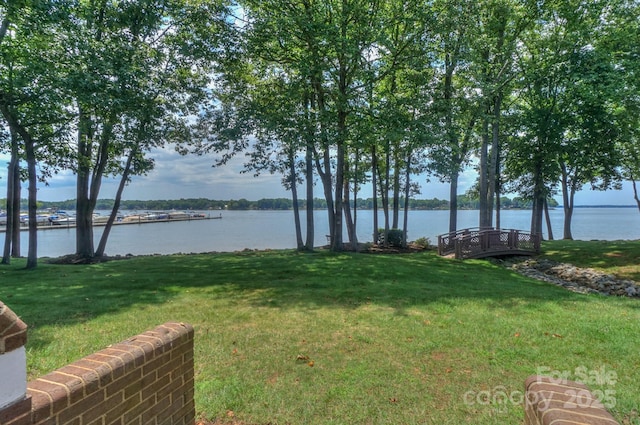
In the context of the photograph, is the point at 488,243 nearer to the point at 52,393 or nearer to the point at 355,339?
the point at 355,339

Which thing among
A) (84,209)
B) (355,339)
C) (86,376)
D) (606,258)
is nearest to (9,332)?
(86,376)

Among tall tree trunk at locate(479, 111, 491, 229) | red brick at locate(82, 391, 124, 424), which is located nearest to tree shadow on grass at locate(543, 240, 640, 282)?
tall tree trunk at locate(479, 111, 491, 229)

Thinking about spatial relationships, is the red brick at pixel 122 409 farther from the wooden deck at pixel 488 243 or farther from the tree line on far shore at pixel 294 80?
the wooden deck at pixel 488 243

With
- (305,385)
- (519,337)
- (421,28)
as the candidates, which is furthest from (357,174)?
(305,385)

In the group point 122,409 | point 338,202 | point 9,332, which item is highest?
point 338,202

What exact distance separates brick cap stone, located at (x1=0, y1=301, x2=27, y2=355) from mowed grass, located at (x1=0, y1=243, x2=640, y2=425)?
66.4 inches

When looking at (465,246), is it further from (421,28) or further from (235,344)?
(235,344)

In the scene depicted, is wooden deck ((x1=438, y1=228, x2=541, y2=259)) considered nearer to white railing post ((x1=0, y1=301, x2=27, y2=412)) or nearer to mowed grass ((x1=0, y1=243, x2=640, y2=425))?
mowed grass ((x1=0, y1=243, x2=640, y2=425))

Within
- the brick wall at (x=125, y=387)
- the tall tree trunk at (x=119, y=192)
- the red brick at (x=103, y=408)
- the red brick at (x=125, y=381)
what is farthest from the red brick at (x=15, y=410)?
the tall tree trunk at (x=119, y=192)

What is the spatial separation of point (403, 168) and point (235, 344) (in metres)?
16.8

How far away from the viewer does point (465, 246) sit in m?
12.9

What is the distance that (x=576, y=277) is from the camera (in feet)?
32.2

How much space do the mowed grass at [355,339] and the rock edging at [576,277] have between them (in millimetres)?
2565

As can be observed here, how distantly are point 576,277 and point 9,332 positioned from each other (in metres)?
12.1
